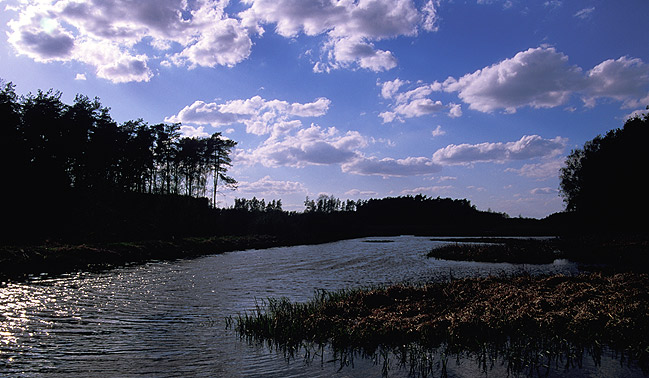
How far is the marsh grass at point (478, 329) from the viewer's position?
11.1 metres

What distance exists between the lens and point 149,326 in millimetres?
15883

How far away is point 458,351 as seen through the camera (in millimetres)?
11586

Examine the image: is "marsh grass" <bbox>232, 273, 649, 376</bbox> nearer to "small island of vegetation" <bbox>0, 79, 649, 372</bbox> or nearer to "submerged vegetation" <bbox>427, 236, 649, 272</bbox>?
"small island of vegetation" <bbox>0, 79, 649, 372</bbox>

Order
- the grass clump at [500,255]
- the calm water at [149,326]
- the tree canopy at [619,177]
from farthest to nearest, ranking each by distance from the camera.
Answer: the tree canopy at [619,177] → the grass clump at [500,255] → the calm water at [149,326]

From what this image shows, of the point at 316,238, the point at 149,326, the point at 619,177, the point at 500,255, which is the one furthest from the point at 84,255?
the point at 619,177

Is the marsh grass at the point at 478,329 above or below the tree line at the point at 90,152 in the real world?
below

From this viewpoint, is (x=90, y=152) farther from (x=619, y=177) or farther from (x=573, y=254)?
(x=619, y=177)

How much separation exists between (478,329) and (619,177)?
80119mm

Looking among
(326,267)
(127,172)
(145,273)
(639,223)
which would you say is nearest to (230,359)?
(145,273)

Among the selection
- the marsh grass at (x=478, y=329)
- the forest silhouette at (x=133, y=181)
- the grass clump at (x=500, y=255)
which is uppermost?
the forest silhouette at (x=133, y=181)

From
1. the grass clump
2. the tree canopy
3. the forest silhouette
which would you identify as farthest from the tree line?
the tree canopy

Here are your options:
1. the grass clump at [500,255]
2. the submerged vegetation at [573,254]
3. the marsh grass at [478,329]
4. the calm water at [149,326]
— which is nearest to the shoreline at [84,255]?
the calm water at [149,326]

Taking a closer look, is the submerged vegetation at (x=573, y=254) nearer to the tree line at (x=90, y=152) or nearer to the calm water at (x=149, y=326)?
the calm water at (x=149, y=326)

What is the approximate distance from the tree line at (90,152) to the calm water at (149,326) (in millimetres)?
27646
